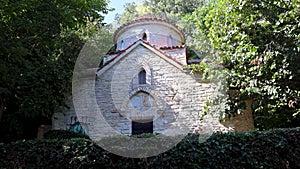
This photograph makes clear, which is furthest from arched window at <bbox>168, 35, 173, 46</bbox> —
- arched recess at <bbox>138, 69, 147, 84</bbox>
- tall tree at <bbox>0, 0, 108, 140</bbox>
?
tall tree at <bbox>0, 0, 108, 140</bbox>

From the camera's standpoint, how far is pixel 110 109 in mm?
10586

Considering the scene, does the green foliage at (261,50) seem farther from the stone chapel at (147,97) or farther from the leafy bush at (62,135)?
the leafy bush at (62,135)

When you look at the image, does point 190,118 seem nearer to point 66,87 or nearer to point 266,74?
point 266,74

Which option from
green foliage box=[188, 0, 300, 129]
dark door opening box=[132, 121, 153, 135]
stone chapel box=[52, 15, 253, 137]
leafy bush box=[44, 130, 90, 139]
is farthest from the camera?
dark door opening box=[132, 121, 153, 135]

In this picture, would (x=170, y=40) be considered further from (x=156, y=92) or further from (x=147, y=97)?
(x=147, y=97)

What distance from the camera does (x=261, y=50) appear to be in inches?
334

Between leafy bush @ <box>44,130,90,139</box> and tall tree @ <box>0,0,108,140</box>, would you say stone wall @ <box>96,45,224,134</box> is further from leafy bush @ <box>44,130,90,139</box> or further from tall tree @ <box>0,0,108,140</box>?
tall tree @ <box>0,0,108,140</box>

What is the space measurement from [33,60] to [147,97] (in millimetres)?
4663

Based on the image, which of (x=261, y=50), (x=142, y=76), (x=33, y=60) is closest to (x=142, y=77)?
(x=142, y=76)

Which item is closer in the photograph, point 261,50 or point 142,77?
point 261,50

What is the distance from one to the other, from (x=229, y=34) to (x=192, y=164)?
464cm

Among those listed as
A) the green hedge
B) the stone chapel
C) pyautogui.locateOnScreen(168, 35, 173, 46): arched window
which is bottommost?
the green hedge

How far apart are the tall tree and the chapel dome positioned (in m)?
3.02

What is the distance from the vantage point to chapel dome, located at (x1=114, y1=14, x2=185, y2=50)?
14.7 meters
